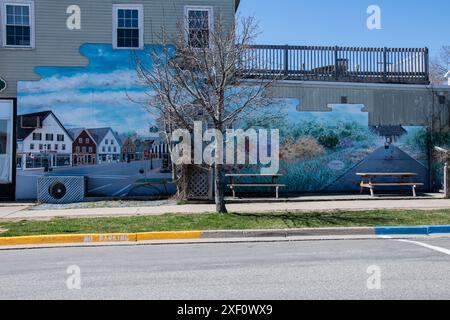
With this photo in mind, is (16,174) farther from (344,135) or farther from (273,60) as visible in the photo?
(344,135)

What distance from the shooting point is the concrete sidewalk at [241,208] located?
13.8 meters

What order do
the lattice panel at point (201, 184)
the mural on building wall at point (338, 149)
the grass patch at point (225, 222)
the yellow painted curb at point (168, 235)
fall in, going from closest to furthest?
the yellow painted curb at point (168, 235), the grass patch at point (225, 222), the lattice panel at point (201, 184), the mural on building wall at point (338, 149)

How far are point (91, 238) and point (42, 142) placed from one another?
811cm

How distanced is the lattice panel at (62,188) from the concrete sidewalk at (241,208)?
108 centimetres

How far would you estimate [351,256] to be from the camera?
859 centimetres

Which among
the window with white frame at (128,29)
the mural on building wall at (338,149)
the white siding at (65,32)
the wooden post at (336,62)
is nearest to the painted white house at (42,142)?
the white siding at (65,32)

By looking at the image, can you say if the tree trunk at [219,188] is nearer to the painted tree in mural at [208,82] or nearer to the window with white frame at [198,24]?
the painted tree in mural at [208,82]

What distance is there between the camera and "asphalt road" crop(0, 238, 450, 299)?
629 centimetres

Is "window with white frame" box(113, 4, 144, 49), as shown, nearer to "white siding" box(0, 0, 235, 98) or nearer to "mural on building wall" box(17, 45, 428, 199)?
"white siding" box(0, 0, 235, 98)

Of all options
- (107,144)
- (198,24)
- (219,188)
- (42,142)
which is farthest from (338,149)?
(42,142)

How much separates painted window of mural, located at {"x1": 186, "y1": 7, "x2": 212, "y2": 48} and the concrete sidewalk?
479 cm
